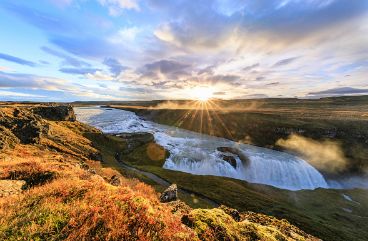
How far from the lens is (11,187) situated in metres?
12.0

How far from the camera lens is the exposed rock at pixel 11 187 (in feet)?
36.6

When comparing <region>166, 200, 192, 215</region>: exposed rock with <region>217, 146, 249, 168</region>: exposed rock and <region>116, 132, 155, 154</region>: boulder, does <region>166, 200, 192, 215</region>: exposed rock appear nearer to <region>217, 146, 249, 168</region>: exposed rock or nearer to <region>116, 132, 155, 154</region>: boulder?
<region>217, 146, 249, 168</region>: exposed rock

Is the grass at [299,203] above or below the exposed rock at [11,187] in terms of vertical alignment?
below

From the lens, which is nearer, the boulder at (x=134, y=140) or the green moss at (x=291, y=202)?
the green moss at (x=291, y=202)

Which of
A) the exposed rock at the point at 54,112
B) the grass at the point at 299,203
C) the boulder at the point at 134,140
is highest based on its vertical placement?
the exposed rock at the point at 54,112

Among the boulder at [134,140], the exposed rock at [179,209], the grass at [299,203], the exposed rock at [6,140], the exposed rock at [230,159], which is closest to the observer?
the exposed rock at [179,209]

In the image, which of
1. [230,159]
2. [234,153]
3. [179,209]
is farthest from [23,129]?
[234,153]

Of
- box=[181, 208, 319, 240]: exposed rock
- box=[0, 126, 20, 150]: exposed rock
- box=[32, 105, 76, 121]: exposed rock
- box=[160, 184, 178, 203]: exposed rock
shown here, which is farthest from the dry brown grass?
box=[32, 105, 76, 121]: exposed rock

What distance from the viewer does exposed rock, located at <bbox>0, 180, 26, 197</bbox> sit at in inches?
439

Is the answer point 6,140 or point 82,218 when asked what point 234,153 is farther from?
point 82,218

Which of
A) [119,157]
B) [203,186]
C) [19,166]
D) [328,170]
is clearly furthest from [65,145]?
[328,170]

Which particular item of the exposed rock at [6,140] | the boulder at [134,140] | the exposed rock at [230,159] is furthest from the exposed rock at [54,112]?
the exposed rock at [230,159]

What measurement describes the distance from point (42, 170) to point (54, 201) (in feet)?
22.9

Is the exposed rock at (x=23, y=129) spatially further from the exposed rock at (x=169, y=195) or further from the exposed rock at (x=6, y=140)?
the exposed rock at (x=169, y=195)
